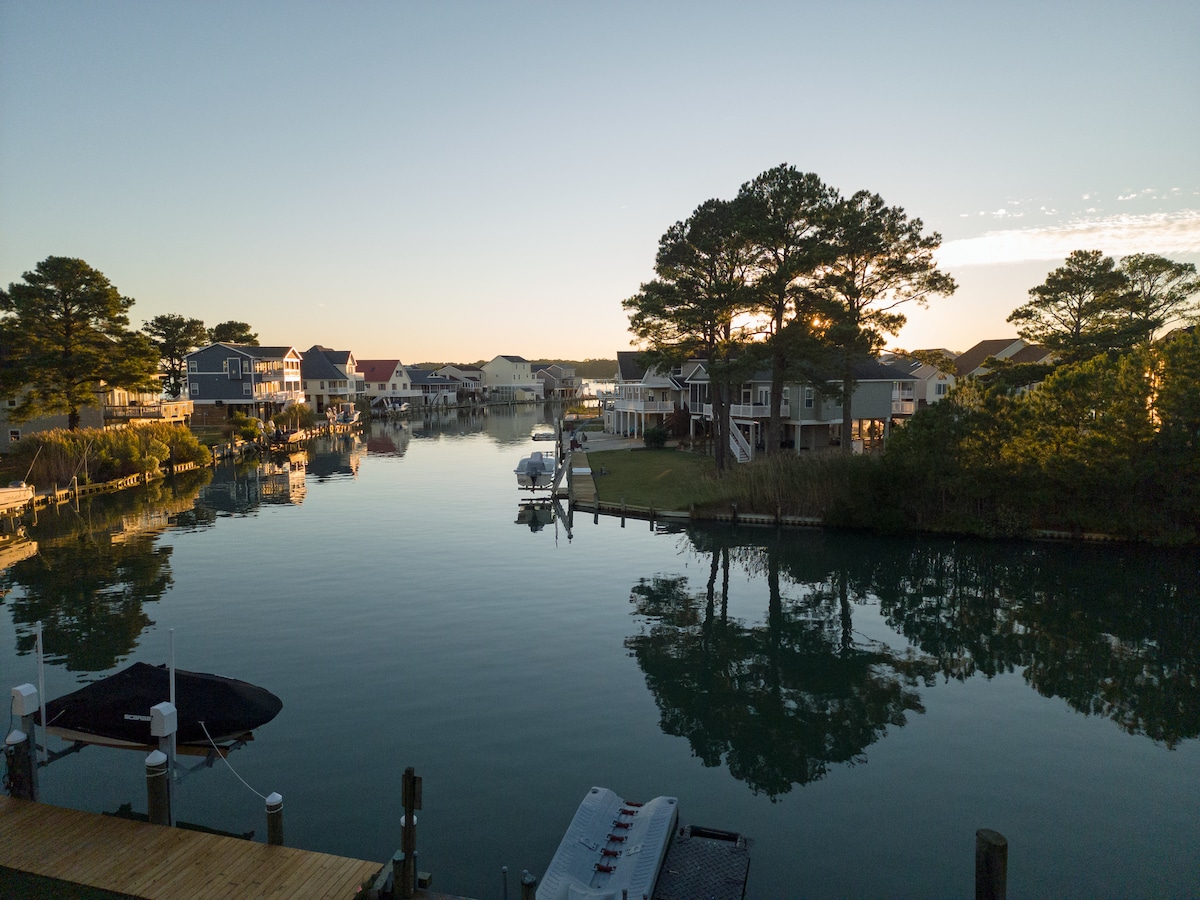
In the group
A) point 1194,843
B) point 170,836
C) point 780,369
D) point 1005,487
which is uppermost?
point 780,369

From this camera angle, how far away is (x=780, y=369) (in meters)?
44.3

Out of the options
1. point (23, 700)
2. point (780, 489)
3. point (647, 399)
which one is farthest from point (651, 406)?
point (23, 700)

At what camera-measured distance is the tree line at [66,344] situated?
5354cm

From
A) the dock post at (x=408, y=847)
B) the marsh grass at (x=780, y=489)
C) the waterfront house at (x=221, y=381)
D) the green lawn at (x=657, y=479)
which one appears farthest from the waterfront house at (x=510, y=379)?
the dock post at (x=408, y=847)

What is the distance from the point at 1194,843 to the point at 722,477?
31490 mm

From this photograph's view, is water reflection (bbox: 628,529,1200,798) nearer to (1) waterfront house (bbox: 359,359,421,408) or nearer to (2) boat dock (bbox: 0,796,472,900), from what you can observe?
(2) boat dock (bbox: 0,796,472,900)

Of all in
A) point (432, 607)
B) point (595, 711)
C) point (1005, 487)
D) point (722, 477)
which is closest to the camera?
point (595, 711)

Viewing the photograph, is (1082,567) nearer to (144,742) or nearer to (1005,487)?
(1005,487)

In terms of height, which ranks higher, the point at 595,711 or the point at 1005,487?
the point at 1005,487

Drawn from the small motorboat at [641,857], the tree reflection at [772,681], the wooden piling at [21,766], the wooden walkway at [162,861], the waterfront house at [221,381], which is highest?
the waterfront house at [221,381]

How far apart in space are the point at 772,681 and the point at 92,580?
988 inches

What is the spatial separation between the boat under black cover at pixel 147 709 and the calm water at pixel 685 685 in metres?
1.51

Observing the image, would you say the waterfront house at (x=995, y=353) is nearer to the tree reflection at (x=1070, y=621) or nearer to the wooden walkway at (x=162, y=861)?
the tree reflection at (x=1070, y=621)

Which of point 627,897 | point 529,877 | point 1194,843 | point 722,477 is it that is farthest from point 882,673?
point 722,477
